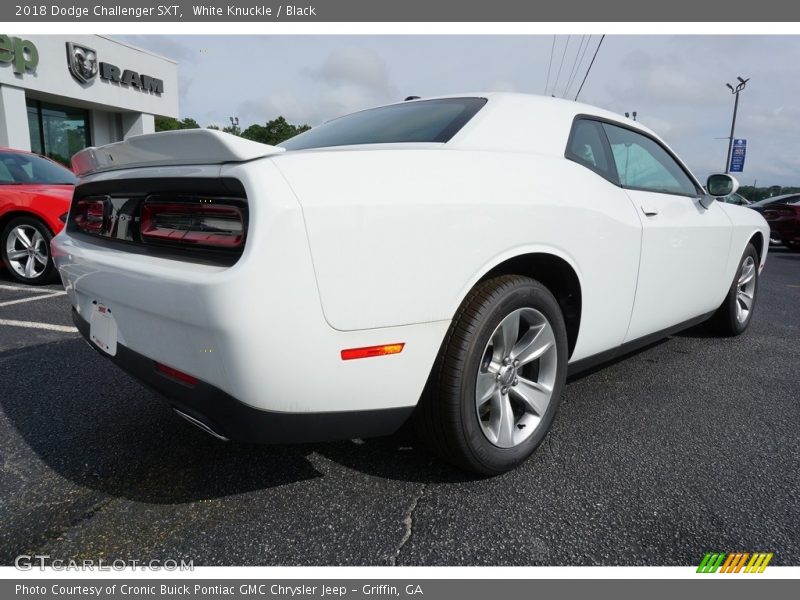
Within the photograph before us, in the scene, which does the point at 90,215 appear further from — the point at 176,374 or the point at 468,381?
the point at 468,381

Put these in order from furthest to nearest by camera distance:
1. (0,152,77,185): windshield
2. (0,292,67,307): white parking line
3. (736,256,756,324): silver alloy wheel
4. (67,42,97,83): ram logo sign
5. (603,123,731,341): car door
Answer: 1. (67,42,97,83): ram logo sign
2. (0,152,77,185): windshield
3. (0,292,67,307): white parking line
4. (736,256,756,324): silver alloy wheel
5. (603,123,731,341): car door

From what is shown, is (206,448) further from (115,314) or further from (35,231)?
(35,231)

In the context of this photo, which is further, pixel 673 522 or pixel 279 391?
pixel 673 522

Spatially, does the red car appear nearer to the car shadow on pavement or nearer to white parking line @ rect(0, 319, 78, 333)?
white parking line @ rect(0, 319, 78, 333)

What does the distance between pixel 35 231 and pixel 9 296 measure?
883 millimetres

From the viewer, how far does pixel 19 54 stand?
15.1 meters

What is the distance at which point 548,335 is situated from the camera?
6.77 ft

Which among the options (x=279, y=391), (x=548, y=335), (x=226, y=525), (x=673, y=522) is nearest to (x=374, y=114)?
(x=548, y=335)

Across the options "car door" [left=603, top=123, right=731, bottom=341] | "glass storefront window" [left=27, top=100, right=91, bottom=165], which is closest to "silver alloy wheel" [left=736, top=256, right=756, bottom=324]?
"car door" [left=603, top=123, right=731, bottom=341]

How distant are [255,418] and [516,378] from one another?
104 centimetres

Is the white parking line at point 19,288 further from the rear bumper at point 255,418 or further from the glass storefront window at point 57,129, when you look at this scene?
the glass storefront window at point 57,129

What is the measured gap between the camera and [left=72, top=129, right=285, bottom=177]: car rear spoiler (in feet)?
4.83
